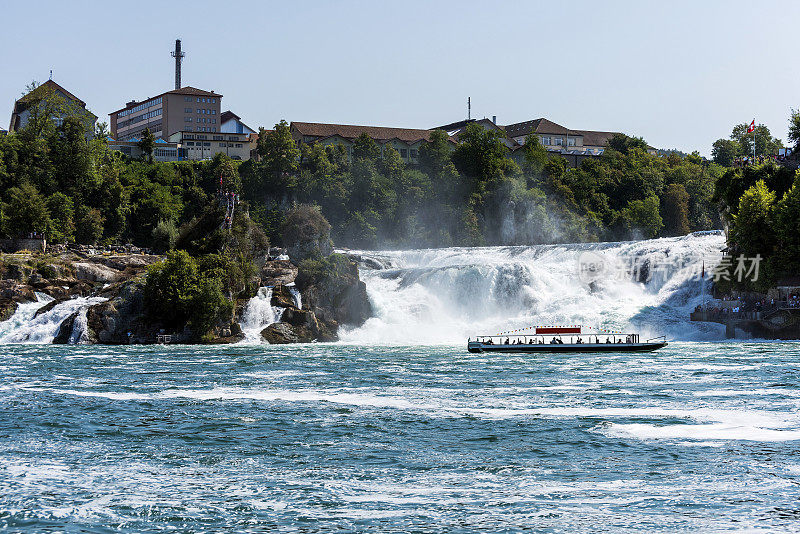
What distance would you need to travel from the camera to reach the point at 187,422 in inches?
1367

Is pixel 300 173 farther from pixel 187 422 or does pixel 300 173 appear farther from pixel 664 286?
pixel 187 422

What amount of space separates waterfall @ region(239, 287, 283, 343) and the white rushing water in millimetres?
7229

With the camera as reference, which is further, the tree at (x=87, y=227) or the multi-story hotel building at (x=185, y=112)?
the multi-story hotel building at (x=185, y=112)

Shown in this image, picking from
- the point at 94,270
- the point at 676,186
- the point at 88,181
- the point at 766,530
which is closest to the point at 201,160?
the point at 88,181

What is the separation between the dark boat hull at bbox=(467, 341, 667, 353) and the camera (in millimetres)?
67338

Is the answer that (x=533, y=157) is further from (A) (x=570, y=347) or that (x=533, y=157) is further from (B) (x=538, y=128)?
(A) (x=570, y=347)

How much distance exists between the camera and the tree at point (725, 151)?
178625mm

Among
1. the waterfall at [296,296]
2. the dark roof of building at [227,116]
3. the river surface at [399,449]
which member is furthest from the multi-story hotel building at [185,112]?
the river surface at [399,449]

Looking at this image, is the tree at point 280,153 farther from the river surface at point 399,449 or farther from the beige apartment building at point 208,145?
the river surface at point 399,449

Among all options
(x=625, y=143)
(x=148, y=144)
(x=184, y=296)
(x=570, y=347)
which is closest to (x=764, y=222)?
(x=570, y=347)

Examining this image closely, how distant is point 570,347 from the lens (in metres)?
68.1

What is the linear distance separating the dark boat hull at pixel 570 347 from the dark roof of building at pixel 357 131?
80979mm

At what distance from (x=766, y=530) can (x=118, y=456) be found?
1877cm

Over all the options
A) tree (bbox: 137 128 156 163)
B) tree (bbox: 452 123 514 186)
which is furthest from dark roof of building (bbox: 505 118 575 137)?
tree (bbox: 137 128 156 163)
